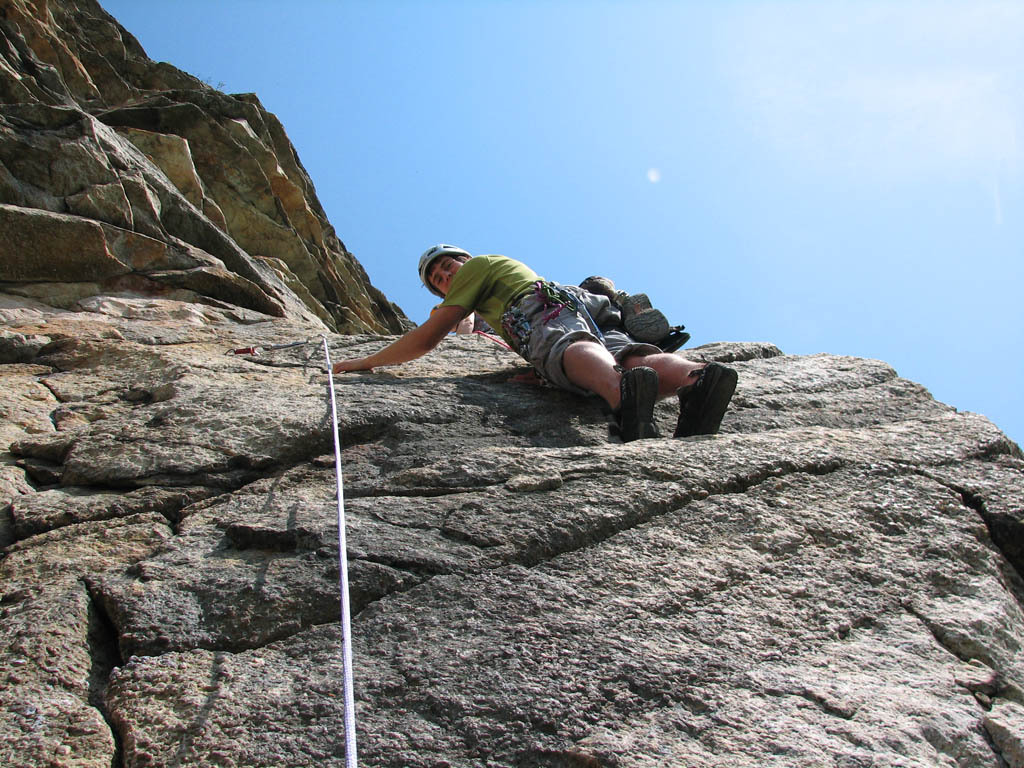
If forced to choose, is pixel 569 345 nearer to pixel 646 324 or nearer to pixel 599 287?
pixel 646 324

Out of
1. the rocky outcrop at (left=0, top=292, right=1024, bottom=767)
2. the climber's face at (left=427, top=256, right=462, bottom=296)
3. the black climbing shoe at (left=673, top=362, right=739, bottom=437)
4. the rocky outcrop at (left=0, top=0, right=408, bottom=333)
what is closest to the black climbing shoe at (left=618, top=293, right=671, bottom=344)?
the rocky outcrop at (left=0, top=292, right=1024, bottom=767)

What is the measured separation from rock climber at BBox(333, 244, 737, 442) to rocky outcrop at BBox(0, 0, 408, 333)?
9.96 ft

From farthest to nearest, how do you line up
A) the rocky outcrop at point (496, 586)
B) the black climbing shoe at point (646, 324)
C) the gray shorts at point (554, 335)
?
the black climbing shoe at point (646, 324) < the gray shorts at point (554, 335) < the rocky outcrop at point (496, 586)

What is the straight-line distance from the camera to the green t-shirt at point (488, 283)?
179 inches

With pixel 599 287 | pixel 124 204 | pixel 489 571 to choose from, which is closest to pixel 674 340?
pixel 599 287

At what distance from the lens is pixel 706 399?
3.56m

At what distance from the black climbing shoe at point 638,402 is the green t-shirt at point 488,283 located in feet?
3.90

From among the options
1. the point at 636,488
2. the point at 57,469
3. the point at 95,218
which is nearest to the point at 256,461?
the point at 57,469

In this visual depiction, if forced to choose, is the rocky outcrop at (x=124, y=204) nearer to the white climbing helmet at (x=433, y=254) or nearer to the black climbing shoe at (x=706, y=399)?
the white climbing helmet at (x=433, y=254)

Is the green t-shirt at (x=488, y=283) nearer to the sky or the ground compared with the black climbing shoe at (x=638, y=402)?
nearer to the sky

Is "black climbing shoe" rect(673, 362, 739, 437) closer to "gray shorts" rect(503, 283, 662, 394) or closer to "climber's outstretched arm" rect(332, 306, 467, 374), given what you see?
"gray shorts" rect(503, 283, 662, 394)

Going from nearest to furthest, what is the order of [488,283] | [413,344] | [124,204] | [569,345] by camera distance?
[569,345], [413,344], [488,283], [124,204]

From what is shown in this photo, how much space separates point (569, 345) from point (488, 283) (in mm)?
851

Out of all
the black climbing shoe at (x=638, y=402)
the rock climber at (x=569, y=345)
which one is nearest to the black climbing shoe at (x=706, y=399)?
the rock climber at (x=569, y=345)
